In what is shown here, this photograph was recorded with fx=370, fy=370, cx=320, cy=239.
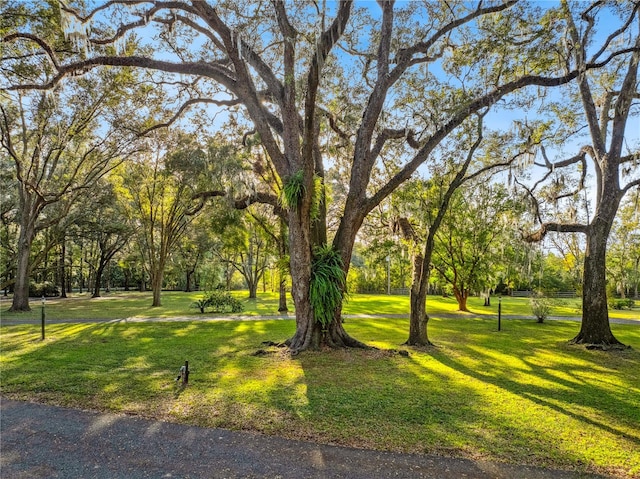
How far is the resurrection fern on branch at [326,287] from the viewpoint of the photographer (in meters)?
8.19

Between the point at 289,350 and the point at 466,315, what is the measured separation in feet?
44.8

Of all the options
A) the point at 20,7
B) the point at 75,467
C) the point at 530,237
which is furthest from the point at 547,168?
the point at 20,7

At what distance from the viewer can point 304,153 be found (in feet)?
26.4

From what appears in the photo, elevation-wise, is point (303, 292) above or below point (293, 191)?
below

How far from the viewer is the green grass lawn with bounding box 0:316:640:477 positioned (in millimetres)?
4094

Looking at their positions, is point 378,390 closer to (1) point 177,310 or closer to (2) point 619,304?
(1) point 177,310

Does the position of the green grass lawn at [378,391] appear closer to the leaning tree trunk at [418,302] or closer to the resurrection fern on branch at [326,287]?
the leaning tree trunk at [418,302]

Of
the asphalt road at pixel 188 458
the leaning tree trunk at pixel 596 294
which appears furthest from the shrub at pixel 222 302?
the asphalt road at pixel 188 458

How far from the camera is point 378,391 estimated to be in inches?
228

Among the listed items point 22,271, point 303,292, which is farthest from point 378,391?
point 22,271

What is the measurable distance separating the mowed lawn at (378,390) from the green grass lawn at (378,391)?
2cm

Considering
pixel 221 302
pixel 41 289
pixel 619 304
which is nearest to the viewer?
pixel 221 302

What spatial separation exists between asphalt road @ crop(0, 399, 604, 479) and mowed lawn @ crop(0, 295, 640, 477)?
24cm

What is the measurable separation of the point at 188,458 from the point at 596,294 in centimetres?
1112
